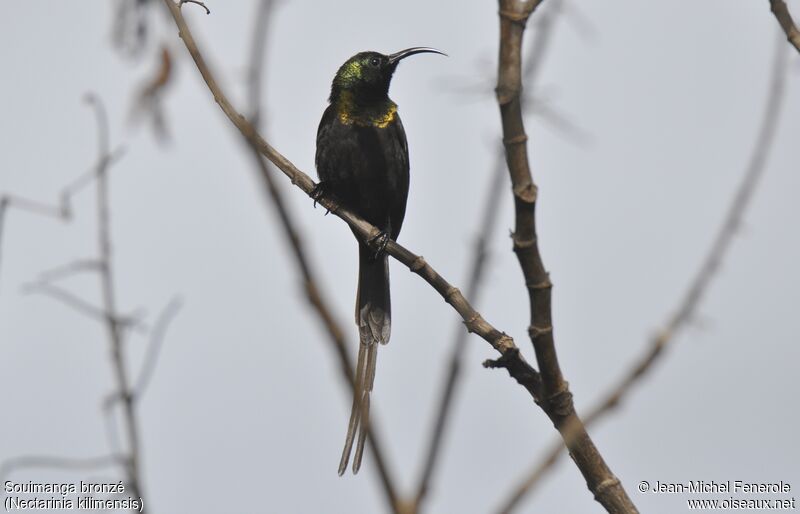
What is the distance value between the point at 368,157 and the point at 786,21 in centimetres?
314

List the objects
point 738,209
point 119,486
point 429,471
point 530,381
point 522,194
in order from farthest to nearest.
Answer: point 119,486, point 530,381, point 522,194, point 738,209, point 429,471

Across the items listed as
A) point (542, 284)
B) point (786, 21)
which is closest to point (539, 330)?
point (542, 284)

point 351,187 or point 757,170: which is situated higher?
point 351,187

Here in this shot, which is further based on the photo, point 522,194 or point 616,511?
point 616,511

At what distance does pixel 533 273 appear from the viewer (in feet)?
7.41

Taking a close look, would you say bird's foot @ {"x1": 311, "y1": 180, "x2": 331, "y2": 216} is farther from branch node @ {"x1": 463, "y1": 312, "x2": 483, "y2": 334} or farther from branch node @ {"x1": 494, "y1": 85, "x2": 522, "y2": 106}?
branch node @ {"x1": 494, "y1": 85, "x2": 522, "y2": 106}

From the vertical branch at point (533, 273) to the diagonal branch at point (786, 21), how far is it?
1041 mm

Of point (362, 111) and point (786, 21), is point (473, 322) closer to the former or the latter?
point (786, 21)

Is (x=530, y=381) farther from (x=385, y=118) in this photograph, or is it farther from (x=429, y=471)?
(x=385, y=118)

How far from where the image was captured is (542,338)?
2352 mm

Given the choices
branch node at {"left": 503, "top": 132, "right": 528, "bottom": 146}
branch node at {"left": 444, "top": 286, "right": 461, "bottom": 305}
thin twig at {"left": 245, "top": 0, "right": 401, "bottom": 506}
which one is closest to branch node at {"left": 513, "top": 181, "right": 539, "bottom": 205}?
branch node at {"left": 503, "top": 132, "right": 528, "bottom": 146}

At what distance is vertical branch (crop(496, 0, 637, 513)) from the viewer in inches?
76.4

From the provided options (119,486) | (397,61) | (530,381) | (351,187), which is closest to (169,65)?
(119,486)

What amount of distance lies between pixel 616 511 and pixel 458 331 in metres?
1.18
